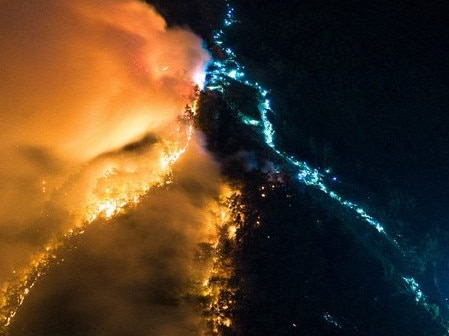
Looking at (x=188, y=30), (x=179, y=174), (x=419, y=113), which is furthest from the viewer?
(x=419, y=113)

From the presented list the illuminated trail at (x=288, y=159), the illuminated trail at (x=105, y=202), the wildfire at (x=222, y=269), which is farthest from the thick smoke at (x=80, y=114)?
the illuminated trail at (x=288, y=159)

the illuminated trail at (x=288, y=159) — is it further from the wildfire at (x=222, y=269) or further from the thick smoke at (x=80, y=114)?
the wildfire at (x=222, y=269)

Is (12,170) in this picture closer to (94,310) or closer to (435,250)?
(94,310)

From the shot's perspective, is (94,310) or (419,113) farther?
(419,113)

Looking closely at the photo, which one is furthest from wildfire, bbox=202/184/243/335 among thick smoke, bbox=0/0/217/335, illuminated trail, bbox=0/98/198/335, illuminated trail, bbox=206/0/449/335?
illuminated trail, bbox=206/0/449/335

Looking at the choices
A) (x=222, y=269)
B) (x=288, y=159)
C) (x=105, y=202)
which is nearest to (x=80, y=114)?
(x=105, y=202)

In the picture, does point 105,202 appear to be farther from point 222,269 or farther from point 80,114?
point 222,269

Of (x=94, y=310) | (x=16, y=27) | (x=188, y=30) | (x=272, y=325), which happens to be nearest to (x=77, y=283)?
(x=94, y=310)
